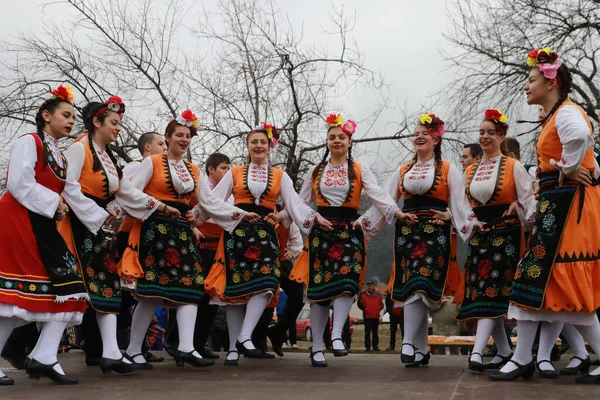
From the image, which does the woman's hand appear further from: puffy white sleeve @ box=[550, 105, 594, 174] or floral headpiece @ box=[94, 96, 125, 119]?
puffy white sleeve @ box=[550, 105, 594, 174]

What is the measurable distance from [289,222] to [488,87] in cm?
730

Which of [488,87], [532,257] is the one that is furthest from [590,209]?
[488,87]

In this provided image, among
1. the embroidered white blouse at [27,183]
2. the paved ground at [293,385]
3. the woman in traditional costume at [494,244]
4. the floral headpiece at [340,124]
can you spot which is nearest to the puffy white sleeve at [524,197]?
the woman in traditional costume at [494,244]

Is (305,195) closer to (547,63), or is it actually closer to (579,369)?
(547,63)

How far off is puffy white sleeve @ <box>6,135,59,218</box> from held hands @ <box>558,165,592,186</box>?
3.02 metres

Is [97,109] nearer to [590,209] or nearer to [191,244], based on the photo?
[191,244]

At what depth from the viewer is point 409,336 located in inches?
217

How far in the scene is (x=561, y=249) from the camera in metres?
4.40

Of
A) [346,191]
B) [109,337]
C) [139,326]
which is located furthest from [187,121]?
[109,337]

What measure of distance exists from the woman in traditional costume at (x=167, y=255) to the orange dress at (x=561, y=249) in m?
2.30

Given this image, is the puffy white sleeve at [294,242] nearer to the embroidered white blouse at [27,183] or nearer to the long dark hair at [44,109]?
the long dark hair at [44,109]

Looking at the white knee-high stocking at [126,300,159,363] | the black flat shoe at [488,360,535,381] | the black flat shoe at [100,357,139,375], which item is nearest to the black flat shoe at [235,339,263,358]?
the white knee-high stocking at [126,300,159,363]

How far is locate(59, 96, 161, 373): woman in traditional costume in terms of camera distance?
4977 millimetres

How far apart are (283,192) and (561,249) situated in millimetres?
2544
